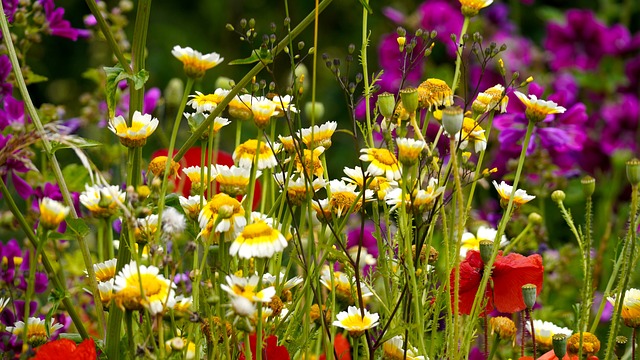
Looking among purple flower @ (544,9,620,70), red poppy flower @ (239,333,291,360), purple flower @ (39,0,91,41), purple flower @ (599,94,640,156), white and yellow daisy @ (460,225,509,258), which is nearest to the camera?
red poppy flower @ (239,333,291,360)

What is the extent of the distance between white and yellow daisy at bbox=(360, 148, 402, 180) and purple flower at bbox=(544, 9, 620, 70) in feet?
4.55

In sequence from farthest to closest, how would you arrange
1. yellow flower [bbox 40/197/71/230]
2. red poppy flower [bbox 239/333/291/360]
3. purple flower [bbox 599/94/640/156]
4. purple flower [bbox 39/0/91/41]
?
purple flower [bbox 599/94/640/156], purple flower [bbox 39/0/91/41], red poppy flower [bbox 239/333/291/360], yellow flower [bbox 40/197/71/230]

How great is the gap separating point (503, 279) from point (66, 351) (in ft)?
1.08

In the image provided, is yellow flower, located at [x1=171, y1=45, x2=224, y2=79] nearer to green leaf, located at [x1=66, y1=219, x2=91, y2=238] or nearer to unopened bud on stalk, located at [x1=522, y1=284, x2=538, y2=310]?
green leaf, located at [x1=66, y1=219, x2=91, y2=238]

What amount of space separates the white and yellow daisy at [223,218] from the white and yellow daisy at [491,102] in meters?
0.20

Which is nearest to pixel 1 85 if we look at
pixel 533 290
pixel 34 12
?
pixel 34 12

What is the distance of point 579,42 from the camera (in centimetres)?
200

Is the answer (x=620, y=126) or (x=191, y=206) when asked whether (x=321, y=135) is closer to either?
(x=191, y=206)

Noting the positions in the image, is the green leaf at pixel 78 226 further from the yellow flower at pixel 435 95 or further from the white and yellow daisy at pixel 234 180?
the yellow flower at pixel 435 95

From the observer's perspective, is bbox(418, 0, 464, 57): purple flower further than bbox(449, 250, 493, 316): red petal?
Yes

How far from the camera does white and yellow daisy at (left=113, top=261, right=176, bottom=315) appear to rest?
549mm

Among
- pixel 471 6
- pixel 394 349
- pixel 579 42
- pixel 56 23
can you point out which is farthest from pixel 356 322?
pixel 579 42

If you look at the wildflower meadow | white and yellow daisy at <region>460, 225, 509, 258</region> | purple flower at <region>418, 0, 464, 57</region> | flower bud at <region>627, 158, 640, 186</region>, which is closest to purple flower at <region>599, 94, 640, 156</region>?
purple flower at <region>418, 0, 464, 57</region>

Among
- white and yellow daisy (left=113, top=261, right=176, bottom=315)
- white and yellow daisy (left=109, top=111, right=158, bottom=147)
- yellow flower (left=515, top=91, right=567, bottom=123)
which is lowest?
white and yellow daisy (left=113, top=261, right=176, bottom=315)
